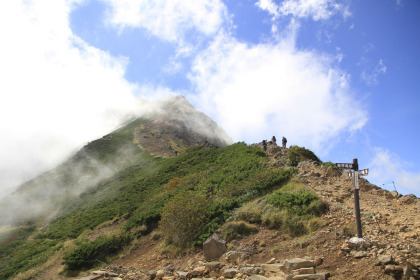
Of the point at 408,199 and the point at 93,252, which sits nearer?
the point at 408,199

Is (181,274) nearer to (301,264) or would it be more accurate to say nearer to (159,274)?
(159,274)

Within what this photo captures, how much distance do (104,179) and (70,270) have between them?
97.8 feet

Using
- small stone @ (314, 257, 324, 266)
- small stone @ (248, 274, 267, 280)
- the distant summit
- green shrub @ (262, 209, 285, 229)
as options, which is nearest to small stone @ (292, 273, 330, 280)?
small stone @ (314, 257, 324, 266)

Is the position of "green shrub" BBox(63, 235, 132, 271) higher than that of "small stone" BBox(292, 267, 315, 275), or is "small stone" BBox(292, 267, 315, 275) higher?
"small stone" BBox(292, 267, 315, 275)

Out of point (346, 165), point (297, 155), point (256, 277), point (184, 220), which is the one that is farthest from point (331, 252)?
point (297, 155)

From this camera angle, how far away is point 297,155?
22172 mm

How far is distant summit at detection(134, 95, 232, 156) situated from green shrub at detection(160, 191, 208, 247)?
37343 millimetres

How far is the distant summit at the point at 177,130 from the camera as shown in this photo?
6572 cm

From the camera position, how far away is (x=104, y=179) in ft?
143

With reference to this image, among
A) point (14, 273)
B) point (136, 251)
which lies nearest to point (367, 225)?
point (136, 251)

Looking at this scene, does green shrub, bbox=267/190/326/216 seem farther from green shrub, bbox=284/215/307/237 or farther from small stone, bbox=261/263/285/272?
small stone, bbox=261/263/285/272

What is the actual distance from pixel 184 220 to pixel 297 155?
12663 millimetres

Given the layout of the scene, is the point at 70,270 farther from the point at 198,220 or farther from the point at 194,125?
the point at 194,125

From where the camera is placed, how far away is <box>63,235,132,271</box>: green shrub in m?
15.6
